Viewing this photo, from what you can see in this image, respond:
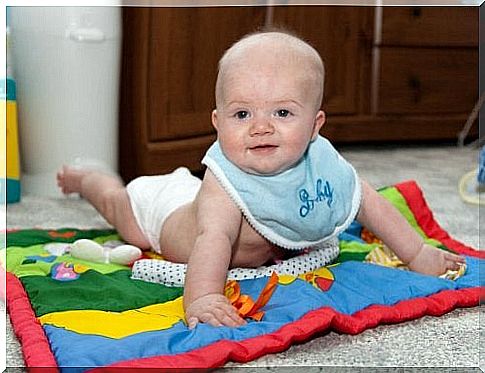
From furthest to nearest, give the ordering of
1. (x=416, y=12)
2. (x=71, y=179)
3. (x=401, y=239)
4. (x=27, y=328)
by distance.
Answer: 1. (x=416, y=12)
2. (x=71, y=179)
3. (x=401, y=239)
4. (x=27, y=328)

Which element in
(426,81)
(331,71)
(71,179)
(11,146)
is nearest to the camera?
(71,179)

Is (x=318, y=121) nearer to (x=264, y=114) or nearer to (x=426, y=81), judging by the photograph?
(x=264, y=114)

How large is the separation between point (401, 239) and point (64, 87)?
2.51 ft

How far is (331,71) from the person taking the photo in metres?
2.18

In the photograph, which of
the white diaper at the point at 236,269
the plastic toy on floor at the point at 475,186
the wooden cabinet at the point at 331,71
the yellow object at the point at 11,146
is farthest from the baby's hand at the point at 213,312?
the plastic toy on floor at the point at 475,186

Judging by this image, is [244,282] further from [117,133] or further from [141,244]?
[117,133]

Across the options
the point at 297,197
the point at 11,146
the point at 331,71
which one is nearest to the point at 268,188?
the point at 297,197

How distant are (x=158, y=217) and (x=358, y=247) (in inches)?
10.2

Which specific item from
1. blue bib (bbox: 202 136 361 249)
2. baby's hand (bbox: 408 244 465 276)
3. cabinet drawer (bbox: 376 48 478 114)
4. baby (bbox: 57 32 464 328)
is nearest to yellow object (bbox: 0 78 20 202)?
baby (bbox: 57 32 464 328)

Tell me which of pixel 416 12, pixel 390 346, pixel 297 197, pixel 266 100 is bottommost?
→ pixel 390 346

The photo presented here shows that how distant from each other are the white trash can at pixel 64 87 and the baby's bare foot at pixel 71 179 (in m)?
0.19

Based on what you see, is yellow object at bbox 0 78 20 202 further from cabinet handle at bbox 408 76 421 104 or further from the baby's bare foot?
cabinet handle at bbox 408 76 421 104

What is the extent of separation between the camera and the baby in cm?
91

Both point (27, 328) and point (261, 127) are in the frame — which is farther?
point (261, 127)
